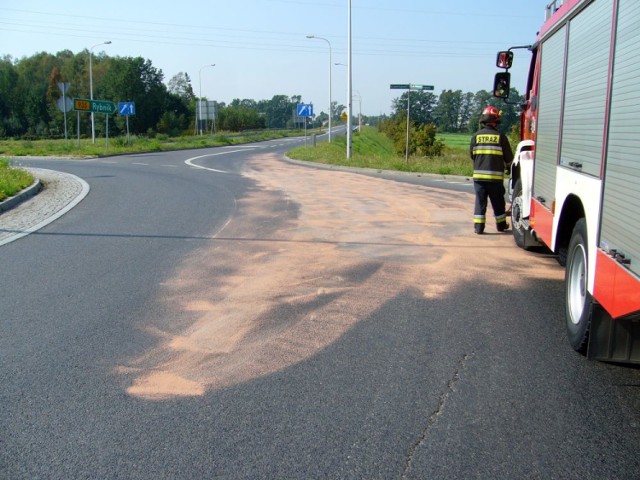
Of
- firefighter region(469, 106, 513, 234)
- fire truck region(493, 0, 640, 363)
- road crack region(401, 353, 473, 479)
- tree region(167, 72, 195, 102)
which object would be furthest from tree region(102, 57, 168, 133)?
road crack region(401, 353, 473, 479)

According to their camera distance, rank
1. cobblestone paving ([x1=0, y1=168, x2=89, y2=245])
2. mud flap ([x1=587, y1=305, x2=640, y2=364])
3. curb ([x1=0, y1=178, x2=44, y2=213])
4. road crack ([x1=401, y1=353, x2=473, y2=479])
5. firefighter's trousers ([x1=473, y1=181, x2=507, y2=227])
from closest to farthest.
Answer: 1. road crack ([x1=401, y1=353, x2=473, y2=479])
2. mud flap ([x1=587, y1=305, x2=640, y2=364])
3. firefighter's trousers ([x1=473, y1=181, x2=507, y2=227])
4. cobblestone paving ([x1=0, y1=168, x2=89, y2=245])
5. curb ([x1=0, y1=178, x2=44, y2=213])

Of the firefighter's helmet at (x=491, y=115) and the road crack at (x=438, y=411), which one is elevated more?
the firefighter's helmet at (x=491, y=115)

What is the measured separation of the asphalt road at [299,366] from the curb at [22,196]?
4.25 metres

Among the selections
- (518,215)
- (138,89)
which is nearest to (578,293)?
(518,215)

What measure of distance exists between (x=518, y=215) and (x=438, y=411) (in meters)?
5.31

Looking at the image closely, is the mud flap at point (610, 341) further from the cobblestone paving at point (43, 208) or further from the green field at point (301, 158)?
the green field at point (301, 158)

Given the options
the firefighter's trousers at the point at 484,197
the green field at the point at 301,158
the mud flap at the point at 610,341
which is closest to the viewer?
the mud flap at the point at 610,341

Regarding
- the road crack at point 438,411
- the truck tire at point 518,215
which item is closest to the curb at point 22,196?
the truck tire at point 518,215

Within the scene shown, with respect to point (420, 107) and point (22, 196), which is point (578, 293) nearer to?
point (22, 196)

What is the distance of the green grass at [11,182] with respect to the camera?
14266 millimetres

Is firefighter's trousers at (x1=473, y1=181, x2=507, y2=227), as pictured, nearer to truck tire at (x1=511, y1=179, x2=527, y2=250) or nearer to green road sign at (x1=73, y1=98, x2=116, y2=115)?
truck tire at (x1=511, y1=179, x2=527, y2=250)

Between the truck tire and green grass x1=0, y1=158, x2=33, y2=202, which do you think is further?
green grass x1=0, y1=158, x2=33, y2=202

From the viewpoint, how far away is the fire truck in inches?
149

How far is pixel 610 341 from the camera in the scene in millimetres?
4348
